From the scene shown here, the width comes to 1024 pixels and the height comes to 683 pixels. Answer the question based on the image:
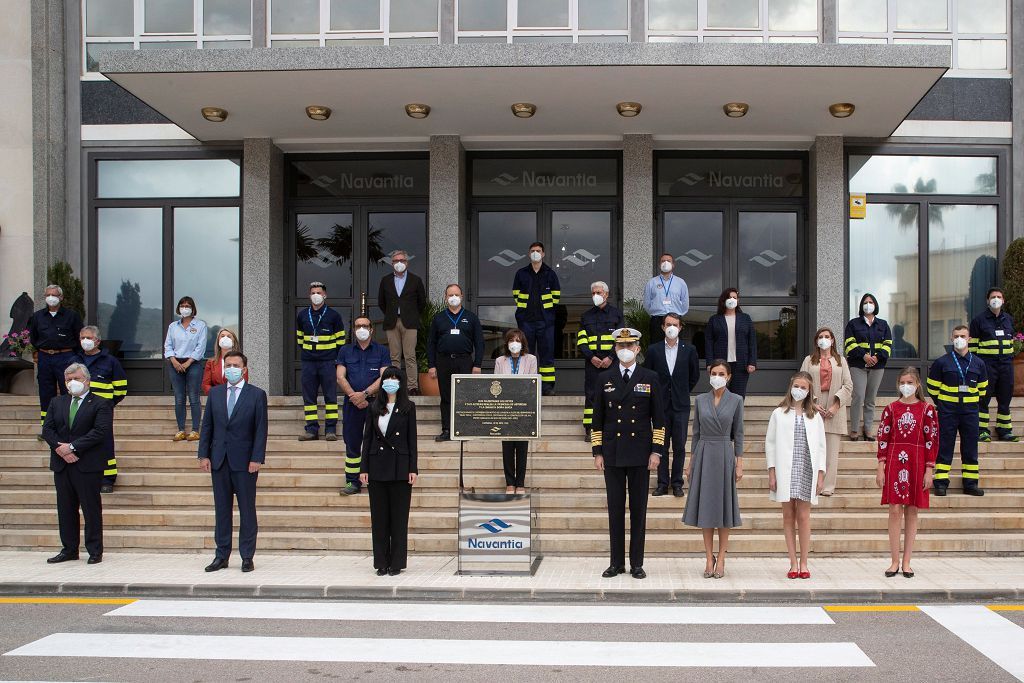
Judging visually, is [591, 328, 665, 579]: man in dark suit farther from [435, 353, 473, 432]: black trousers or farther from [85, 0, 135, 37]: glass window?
[85, 0, 135, 37]: glass window

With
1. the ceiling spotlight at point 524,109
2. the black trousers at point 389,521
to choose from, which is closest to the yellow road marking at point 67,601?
the black trousers at point 389,521

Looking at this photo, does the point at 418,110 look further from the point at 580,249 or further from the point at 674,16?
the point at 674,16

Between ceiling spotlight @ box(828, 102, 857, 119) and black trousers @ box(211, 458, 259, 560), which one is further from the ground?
ceiling spotlight @ box(828, 102, 857, 119)

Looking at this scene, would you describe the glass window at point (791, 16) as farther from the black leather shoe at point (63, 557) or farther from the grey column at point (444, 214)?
the black leather shoe at point (63, 557)

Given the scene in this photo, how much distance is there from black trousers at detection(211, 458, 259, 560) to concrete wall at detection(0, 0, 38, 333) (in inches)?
352

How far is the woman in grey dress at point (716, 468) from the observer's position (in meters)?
9.41

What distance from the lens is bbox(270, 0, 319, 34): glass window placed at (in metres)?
16.7

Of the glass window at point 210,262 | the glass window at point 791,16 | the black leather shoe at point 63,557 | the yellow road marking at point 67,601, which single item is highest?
the glass window at point 791,16

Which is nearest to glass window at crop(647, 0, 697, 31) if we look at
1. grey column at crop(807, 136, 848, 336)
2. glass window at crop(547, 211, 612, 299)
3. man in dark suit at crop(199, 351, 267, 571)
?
grey column at crop(807, 136, 848, 336)

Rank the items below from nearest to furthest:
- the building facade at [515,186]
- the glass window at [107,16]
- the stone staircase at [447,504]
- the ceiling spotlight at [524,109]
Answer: the stone staircase at [447,504] → the ceiling spotlight at [524,109] → the building facade at [515,186] → the glass window at [107,16]

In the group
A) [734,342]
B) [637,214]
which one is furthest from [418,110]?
[734,342]

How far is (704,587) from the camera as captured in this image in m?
9.00

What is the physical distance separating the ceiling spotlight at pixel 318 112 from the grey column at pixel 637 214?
16.0ft

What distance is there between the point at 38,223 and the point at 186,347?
5.35 meters
